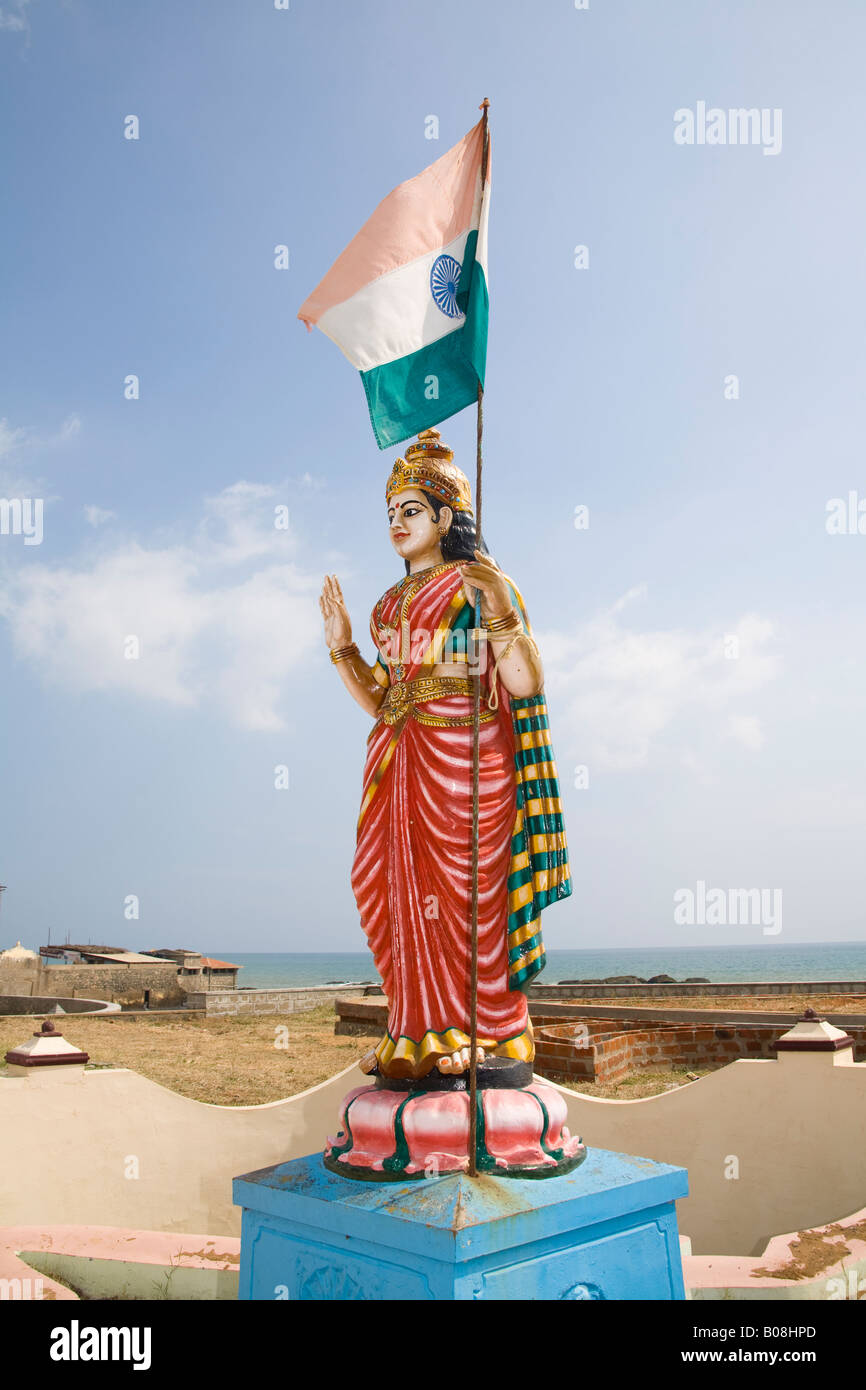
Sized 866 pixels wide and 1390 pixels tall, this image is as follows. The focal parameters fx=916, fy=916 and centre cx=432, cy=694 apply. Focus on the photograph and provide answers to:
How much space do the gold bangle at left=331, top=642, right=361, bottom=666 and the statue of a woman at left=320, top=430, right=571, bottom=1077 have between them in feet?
0.94

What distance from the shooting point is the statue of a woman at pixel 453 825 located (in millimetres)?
4074

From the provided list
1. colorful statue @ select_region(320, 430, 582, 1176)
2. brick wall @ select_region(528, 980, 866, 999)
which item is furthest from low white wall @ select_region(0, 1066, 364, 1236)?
brick wall @ select_region(528, 980, 866, 999)

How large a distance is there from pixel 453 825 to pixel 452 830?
0.08 ft

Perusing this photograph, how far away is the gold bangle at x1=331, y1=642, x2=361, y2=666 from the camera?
4.89 metres

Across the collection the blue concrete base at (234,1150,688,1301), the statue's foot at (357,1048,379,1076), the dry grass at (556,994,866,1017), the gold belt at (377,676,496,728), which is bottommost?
the dry grass at (556,994,866,1017)

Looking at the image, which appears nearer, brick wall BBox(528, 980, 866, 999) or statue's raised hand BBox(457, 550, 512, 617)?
statue's raised hand BBox(457, 550, 512, 617)

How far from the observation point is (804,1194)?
7.35 m

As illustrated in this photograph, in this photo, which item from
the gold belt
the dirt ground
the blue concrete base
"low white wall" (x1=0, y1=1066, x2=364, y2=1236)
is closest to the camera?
the blue concrete base

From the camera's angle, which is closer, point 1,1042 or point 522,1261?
point 522,1261

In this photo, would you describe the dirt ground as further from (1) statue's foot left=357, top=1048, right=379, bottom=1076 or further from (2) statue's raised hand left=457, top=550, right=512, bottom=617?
(2) statue's raised hand left=457, top=550, right=512, bottom=617

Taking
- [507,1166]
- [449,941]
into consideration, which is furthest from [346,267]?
[507,1166]
